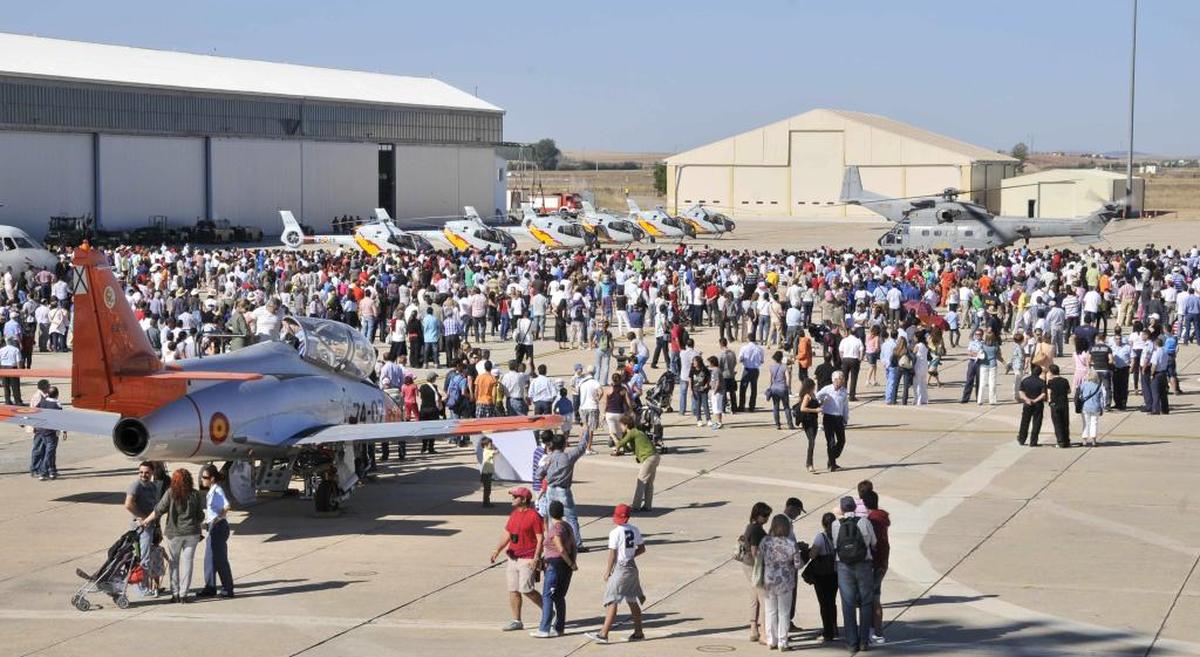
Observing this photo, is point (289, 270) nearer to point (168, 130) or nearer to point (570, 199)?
point (168, 130)

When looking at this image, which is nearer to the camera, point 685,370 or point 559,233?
point 685,370

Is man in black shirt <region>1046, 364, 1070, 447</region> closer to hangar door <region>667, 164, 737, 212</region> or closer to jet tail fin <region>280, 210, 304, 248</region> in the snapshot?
jet tail fin <region>280, 210, 304, 248</region>

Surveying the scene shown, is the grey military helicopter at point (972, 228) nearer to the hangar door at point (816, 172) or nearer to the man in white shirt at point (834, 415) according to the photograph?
the man in white shirt at point (834, 415)

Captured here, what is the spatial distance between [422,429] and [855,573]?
22.3 ft

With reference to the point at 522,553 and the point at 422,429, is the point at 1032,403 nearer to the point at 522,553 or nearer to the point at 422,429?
the point at 422,429

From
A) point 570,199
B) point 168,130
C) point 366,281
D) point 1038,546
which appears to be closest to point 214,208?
point 168,130

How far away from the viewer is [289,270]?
43.3 metres

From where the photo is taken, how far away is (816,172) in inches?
4045

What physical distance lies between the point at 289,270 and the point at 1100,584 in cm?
3188

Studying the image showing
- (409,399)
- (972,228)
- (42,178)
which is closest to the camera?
(409,399)

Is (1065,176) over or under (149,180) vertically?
over

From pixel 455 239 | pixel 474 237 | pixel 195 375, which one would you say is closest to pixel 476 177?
pixel 455 239

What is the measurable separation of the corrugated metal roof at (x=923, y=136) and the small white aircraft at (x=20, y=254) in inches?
2529

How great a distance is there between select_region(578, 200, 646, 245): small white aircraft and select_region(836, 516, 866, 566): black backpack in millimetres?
55632
